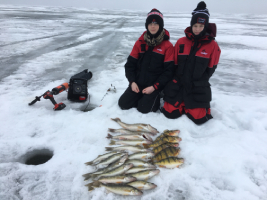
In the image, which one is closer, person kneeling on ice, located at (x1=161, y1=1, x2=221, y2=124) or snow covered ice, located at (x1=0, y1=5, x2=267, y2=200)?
snow covered ice, located at (x1=0, y1=5, x2=267, y2=200)

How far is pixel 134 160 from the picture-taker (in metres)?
2.15

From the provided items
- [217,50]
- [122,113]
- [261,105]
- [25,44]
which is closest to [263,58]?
[261,105]

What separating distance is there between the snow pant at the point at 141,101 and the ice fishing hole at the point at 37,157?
5.35ft

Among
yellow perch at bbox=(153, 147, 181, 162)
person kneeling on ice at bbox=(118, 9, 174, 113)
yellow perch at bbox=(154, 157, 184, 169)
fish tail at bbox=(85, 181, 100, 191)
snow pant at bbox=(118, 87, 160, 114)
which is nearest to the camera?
fish tail at bbox=(85, 181, 100, 191)

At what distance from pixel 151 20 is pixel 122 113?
6.07ft

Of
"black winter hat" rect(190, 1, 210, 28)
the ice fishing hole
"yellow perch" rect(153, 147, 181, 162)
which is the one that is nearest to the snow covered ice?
the ice fishing hole

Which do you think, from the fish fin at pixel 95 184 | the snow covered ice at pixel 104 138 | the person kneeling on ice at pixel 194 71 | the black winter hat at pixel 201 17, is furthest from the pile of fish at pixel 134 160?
the black winter hat at pixel 201 17

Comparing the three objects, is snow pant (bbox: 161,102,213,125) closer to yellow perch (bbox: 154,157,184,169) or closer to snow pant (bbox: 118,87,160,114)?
snow pant (bbox: 118,87,160,114)

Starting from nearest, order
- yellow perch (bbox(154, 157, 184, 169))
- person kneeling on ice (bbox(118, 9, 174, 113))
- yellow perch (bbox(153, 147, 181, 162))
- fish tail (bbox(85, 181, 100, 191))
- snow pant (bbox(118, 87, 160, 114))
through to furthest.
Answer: fish tail (bbox(85, 181, 100, 191)) < yellow perch (bbox(154, 157, 184, 169)) < yellow perch (bbox(153, 147, 181, 162)) < person kneeling on ice (bbox(118, 9, 174, 113)) < snow pant (bbox(118, 87, 160, 114))

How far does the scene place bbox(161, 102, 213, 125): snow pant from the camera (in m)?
3.05

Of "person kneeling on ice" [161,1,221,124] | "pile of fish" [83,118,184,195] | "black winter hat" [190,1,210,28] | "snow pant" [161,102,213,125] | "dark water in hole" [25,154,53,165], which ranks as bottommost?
"dark water in hole" [25,154,53,165]

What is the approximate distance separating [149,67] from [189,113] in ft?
3.99

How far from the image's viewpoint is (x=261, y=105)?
364 centimetres

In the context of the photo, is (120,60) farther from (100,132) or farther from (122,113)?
(100,132)
